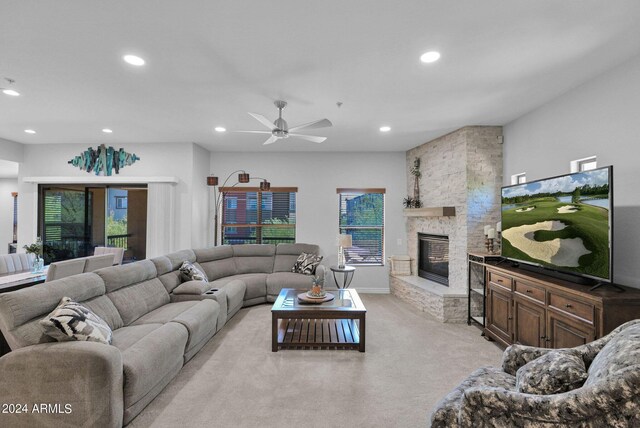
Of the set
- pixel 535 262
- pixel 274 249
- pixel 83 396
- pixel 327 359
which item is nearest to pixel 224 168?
pixel 274 249

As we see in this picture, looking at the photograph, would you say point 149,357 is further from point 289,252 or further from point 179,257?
point 289,252

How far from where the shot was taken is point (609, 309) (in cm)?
229

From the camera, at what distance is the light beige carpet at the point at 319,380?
7.56 feet

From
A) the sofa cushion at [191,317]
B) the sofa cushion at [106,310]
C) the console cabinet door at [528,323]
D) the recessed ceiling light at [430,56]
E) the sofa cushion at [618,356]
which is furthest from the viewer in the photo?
the sofa cushion at [191,317]

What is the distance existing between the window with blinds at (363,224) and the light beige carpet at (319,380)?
2.28m

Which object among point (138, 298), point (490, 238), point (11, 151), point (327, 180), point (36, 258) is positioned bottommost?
point (138, 298)

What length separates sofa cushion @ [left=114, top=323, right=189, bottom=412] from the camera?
217cm

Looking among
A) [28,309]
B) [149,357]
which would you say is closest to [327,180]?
[149,357]

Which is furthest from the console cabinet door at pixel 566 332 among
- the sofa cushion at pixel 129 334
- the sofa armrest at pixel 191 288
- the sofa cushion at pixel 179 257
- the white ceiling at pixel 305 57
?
the sofa cushion at pixel 179 257

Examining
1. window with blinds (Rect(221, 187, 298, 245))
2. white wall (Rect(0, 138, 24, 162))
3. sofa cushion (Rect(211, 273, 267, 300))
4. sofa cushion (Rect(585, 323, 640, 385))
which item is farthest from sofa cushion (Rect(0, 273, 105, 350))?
white wall (Rect(0, 138, 24, 162))

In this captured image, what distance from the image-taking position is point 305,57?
262 centimetres

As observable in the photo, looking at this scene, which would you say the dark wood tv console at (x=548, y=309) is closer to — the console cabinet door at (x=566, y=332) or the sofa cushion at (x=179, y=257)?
the console cabinet door at (x=566, y=332)

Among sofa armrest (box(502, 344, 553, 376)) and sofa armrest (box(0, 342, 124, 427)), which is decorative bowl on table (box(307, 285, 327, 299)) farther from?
sofa armrest (box(0, 342, 124, 427))

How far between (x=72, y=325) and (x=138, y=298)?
1213 mm
